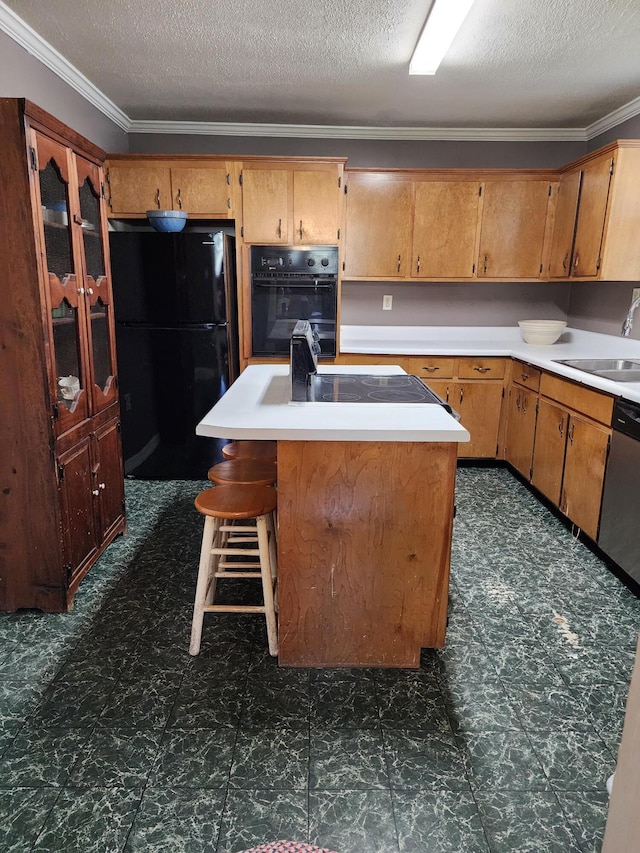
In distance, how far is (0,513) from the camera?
2.20 metres

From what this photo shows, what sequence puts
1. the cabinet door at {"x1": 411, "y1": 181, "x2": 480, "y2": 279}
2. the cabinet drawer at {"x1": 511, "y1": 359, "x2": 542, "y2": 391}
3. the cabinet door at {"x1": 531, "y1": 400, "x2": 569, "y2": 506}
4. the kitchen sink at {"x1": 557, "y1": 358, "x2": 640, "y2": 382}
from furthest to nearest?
the cabinet door at {"x1": 411, "y1": 181, "x2": 480, "y2": 279} < the cabinet drawer at {"x1": 511, "y1": 359, "x2": 542, "y2": 391} < the kitchen sink at {"x1": 557, "y1": 358, "x2": 640, "y2": 382} < the cabinet door at {"x1": 531, "y1": 400, "x2": 569, "y2": 506}

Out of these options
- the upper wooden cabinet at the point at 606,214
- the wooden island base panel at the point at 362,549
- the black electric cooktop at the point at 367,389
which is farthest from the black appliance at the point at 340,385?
the upper wooden cabinet at the point at 606,214

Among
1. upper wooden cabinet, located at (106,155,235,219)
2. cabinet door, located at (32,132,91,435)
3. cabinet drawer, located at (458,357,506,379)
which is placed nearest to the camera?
cabinet door, located at (32,132,91,435)

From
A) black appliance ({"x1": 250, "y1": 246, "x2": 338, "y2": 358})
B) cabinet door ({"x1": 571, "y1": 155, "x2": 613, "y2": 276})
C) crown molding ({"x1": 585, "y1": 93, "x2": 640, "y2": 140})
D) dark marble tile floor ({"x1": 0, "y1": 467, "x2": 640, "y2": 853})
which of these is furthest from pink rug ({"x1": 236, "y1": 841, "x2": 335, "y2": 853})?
crown molding ({"x1": 585, "y1": 93, "x2": 640, "y2": 140})

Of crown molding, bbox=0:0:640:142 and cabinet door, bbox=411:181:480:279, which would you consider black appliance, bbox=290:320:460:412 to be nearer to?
cabinet door, bbox=411:181:480:279

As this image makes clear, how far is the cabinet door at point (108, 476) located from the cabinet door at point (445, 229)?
2572 millimetres

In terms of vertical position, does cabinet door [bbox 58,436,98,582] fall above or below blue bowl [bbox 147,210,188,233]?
below

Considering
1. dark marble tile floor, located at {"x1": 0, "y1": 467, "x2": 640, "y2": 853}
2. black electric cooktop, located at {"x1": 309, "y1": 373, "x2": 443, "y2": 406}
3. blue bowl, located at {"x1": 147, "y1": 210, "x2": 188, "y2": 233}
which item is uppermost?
blue bowl, located at {"x1": 147, "y1": 210, "x2": 188, "y2": 233}

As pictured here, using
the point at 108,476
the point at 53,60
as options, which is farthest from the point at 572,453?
the point at 53,60

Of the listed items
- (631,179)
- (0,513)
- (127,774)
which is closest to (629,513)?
(631,179)

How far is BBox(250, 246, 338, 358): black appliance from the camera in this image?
389 centimetres

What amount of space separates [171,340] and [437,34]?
2.25m

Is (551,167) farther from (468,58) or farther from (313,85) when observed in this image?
(313,85)

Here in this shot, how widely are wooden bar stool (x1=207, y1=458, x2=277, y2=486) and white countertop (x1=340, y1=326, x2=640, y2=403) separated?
1.65m
